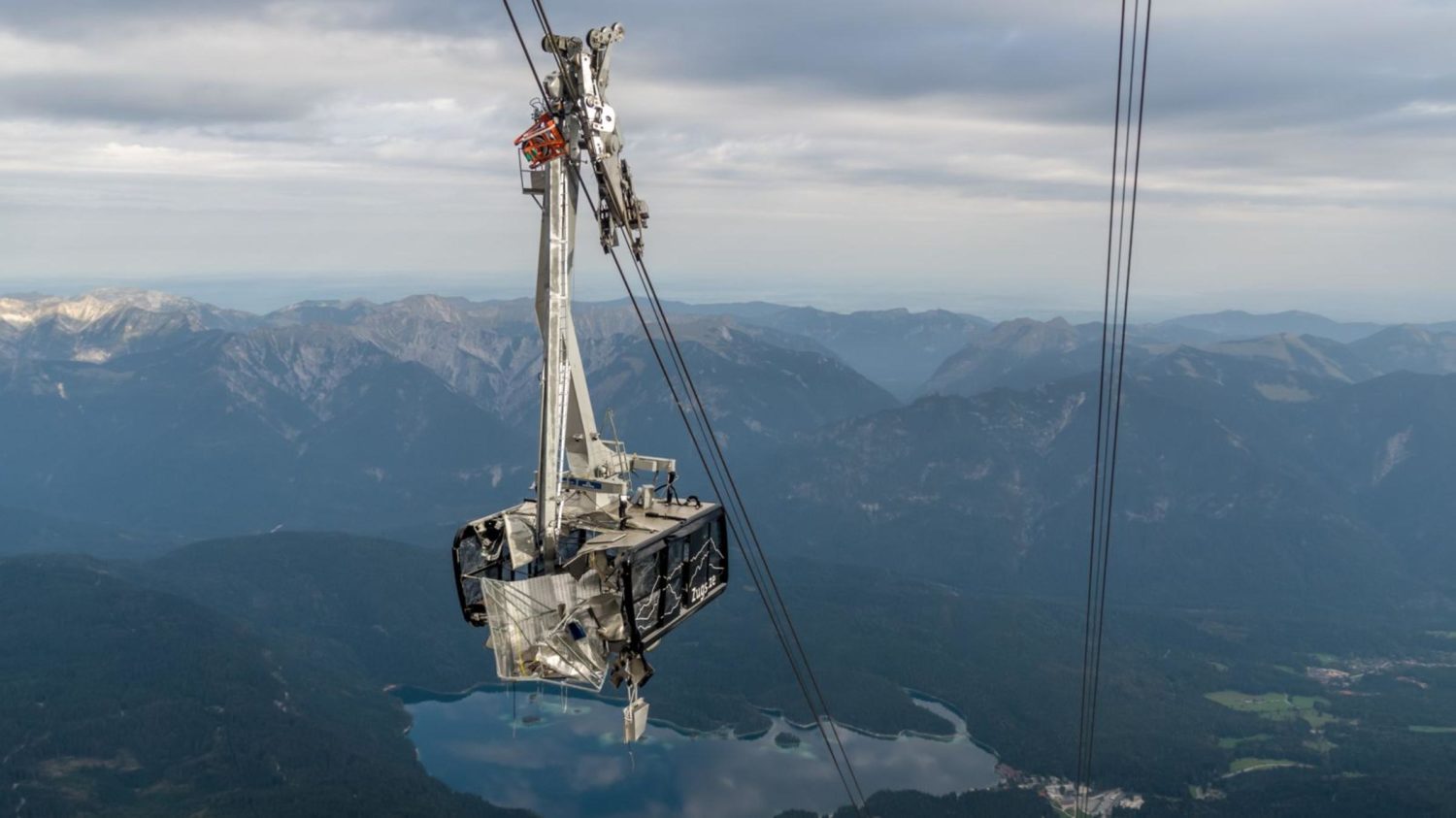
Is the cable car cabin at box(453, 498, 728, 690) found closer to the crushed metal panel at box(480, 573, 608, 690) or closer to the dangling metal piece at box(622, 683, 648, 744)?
the crushed metal panel at box(480, 573, 608, 690)

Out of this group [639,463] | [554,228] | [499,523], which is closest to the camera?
[554,228]

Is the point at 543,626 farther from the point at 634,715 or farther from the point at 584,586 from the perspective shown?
the point at 634,715

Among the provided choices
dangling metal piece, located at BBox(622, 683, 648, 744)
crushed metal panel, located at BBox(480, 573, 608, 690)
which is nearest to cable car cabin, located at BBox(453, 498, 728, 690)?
crushed metal panel, located at BBox(480, 573, 608, 690)

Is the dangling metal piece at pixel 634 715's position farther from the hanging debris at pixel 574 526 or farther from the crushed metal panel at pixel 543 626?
the crushed metal panel at pixel 543 626

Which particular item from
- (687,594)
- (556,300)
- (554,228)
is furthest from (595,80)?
(687,594)

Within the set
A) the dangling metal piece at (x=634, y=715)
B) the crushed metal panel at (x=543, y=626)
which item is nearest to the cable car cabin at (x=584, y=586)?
the crushed metal panel at (x=543, y=626)

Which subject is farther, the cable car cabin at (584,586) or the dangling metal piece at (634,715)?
the dangling metal piece at (634,715)

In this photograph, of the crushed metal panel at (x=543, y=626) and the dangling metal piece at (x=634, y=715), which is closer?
the crushed metal panel at (x=543, y=626)

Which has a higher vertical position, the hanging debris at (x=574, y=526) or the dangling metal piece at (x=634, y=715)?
the hanging debris at (x=574, y=526)

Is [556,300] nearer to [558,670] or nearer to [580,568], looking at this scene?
[580,568]
